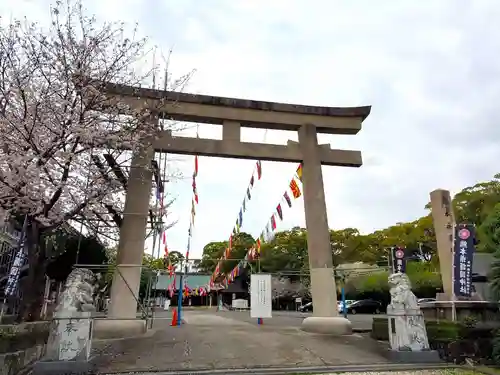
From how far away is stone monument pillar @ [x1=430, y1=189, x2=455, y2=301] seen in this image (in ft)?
32.9

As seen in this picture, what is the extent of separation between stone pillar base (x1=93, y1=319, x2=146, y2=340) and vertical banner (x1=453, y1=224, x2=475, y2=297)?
8.30m

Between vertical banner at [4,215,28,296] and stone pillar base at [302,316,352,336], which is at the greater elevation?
vertical banner at [4,215,28,296]

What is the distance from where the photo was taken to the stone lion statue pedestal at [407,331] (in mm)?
7723

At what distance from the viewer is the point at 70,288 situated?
24.0 feet

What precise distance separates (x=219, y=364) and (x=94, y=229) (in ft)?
20.4

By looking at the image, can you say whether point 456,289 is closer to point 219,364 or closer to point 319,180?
point 319,180

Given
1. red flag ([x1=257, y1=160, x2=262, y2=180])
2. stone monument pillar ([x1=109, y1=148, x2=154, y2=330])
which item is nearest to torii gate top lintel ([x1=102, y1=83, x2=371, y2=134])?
red flag ([x1=257, y1=160, x2=262, y2=180])

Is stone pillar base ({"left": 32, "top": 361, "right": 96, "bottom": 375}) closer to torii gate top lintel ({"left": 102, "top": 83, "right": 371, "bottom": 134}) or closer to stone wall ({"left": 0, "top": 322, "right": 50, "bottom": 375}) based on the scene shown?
stone wall ({"left": 0, "top": 322, "right": 50, "bottom": 375})

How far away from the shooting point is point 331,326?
10.9 m

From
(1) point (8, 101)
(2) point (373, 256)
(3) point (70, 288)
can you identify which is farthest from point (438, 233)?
(2) point (373, 256)

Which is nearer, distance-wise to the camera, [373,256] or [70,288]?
[70,288]

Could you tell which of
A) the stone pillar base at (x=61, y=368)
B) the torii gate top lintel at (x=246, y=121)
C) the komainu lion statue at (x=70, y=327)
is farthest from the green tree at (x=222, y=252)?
the stone pillar base at (x=61, y=368)

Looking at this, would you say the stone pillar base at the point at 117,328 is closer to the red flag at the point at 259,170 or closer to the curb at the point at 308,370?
the curb at the point at 308,370

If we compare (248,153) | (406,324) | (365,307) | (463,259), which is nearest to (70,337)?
(406,324)
